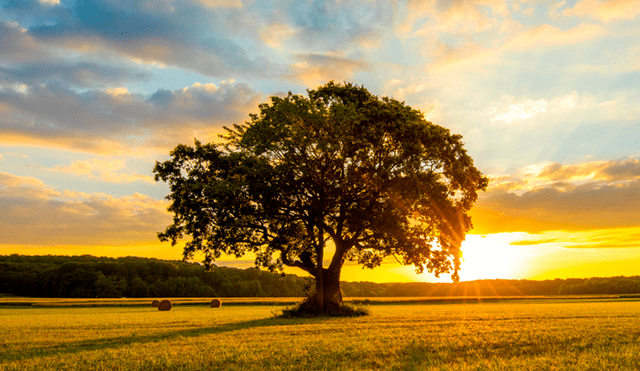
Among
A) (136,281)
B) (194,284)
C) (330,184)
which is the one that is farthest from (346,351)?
(136,281)

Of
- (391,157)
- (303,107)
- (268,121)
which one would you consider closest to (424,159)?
(391,157)

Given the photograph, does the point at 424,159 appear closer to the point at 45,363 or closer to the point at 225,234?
the point at 225,234

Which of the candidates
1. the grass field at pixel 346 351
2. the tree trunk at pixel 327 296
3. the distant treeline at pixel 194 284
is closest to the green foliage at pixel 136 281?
the distant treeline at pixel 194 284

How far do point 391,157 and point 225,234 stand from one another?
46.5 feet

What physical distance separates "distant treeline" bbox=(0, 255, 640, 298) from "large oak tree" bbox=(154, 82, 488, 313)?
76246 mm

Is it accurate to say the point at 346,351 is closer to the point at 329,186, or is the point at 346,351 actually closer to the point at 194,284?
the point at 329,186

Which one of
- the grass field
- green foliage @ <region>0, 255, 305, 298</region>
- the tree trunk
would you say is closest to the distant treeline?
green foliage @ <region>0, 255, 305, 298</region>

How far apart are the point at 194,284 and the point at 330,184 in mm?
98850

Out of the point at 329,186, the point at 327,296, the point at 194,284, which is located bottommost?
the point at 194,284

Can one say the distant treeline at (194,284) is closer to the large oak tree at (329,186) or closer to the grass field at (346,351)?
the large oak tree at (329,186)

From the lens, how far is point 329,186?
114 ft

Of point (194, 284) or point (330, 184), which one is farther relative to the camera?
point (194, 284)

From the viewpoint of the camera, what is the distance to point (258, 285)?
12888 centimetres

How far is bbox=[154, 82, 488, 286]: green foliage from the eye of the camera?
3284cm
